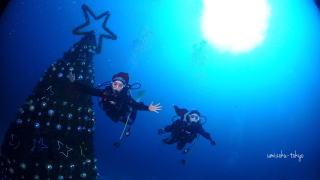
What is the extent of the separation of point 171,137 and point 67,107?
56.4 inches

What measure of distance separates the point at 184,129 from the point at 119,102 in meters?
0.99

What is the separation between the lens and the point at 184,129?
338cm

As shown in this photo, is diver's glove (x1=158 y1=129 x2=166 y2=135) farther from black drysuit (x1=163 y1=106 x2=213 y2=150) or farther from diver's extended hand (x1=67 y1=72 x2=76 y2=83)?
diver's extended hand (x1=67 y1=72 x2=76 y2=83)

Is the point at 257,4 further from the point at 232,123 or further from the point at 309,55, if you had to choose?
the point at 232,123

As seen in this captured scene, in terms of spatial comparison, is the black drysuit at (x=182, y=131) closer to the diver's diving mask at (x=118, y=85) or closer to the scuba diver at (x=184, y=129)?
the scuba diver at (x=184, y=129)

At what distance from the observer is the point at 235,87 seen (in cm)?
336

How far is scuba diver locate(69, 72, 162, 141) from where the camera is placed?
313 cm

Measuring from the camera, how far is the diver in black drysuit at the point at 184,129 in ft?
10.8

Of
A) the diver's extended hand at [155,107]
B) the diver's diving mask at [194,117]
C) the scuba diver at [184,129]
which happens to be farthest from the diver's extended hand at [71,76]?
the diver's diving mask at [194,117]

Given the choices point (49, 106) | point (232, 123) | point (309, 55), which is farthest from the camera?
point (309, 55)

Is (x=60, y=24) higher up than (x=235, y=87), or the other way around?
(x=60, y=24)

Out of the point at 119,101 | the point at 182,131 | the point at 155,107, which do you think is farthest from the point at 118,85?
the point at 182,131

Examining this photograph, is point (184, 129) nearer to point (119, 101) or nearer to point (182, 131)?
point (182, 131)

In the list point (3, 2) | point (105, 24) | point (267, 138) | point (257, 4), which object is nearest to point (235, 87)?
point (267, 138)
